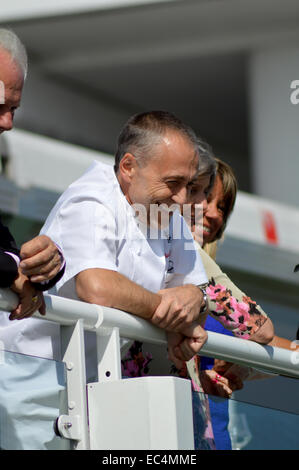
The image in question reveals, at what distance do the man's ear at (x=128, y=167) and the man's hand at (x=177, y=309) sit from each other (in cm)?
36

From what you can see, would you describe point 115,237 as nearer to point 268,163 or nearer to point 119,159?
point 119,159

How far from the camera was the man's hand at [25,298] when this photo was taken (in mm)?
2100

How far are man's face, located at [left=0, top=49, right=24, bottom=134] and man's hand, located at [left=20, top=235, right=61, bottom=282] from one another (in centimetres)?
40

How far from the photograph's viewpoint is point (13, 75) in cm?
244

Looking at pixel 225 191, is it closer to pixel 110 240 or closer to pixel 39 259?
pixel 110 240

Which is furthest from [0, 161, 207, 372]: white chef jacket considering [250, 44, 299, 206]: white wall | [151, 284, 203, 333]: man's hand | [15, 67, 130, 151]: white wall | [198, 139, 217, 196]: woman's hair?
[15, 67, 130, 151]: white wall

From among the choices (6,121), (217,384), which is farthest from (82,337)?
(217,384)

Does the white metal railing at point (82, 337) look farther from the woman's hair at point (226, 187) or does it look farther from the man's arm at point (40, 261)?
the woman's hair at point (226, 187)

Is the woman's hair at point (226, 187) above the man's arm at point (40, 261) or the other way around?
the other way around

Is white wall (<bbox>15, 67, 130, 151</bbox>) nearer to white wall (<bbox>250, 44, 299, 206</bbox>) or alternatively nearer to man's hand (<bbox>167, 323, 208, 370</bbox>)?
white wall (<bbox>250, 44, 299, 206</bbox>)

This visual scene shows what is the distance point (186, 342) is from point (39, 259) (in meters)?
0.57

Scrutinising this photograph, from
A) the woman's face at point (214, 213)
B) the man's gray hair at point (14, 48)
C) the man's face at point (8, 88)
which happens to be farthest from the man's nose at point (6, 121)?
the woman's face at point (214, 213)

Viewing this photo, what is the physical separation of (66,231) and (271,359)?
28.0 inches

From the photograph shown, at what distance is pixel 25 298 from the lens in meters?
2.10
